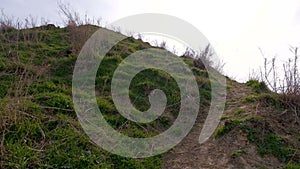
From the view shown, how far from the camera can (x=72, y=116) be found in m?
4.56

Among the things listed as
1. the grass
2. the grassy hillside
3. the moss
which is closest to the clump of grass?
the grassy hillside

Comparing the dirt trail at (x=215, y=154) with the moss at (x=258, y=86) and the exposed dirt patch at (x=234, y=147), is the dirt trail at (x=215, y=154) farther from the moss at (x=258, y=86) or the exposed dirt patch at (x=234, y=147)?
the moss at (x=258, y=86)

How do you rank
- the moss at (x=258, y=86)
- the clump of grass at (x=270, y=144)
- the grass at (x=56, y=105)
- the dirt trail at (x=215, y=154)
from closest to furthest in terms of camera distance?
the grass at (x=56, y=105)
the dirt trail at (x=215, y=154)
the clump of grass at (x=270, y=144)
the moss at (x=258, y=86)

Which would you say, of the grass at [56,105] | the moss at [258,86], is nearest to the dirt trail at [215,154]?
the grass at [56,105]

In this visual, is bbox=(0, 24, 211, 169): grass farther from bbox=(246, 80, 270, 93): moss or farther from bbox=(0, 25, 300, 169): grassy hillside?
bbox=(246, 80, 270, 93): moss

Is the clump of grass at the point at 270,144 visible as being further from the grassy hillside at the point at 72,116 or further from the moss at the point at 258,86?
the moss at the point at 258,86

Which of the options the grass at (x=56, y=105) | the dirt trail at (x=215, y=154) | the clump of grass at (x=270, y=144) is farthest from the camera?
the clump of grass at (x=270, y=144)

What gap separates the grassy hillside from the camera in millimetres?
3682

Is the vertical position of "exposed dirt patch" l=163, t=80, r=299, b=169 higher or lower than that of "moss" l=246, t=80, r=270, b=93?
lower

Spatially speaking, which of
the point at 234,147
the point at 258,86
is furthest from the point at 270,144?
the point at 258,86

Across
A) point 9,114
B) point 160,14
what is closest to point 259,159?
point 9,114

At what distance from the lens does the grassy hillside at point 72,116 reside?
3.68 m

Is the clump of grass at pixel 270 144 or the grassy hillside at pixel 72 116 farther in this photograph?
the clump of grass at pixel 270 144

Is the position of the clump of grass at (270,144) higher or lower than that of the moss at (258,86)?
lower
